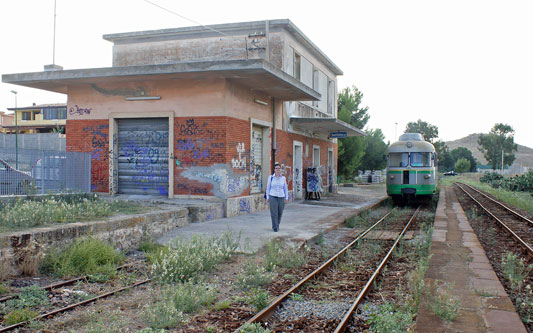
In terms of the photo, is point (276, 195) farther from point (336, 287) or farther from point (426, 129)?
point (426, 129)

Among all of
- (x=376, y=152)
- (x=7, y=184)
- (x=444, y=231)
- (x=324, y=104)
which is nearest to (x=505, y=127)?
(x=376, y=152)

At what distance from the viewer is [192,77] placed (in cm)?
1339

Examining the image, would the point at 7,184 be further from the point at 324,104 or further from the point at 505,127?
the point at 505,127

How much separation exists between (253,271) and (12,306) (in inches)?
125

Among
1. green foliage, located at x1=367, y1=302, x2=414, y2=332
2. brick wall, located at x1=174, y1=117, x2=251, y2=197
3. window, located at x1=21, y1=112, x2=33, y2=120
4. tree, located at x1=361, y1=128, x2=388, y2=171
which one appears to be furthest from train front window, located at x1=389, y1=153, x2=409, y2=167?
window, located at x1=21, y1=112, x2=33, y2=120

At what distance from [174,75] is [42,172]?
4.48m

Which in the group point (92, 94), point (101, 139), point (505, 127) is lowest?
point (101, 139)

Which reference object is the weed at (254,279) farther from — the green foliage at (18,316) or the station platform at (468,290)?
the green foliage at (18,316)

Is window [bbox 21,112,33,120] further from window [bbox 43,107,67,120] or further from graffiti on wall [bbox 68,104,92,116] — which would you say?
graffiti on wall [bbox 68,104,92,116]

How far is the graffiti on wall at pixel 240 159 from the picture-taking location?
1403 cm

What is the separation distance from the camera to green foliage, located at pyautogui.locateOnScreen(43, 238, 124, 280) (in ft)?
22.8

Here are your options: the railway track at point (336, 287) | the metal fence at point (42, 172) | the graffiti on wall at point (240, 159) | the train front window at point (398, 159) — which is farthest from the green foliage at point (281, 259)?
the train front window at point (398, 159)

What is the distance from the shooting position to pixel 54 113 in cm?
5784

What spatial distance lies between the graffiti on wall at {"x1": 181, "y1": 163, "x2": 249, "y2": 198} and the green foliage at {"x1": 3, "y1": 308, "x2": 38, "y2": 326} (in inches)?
338
